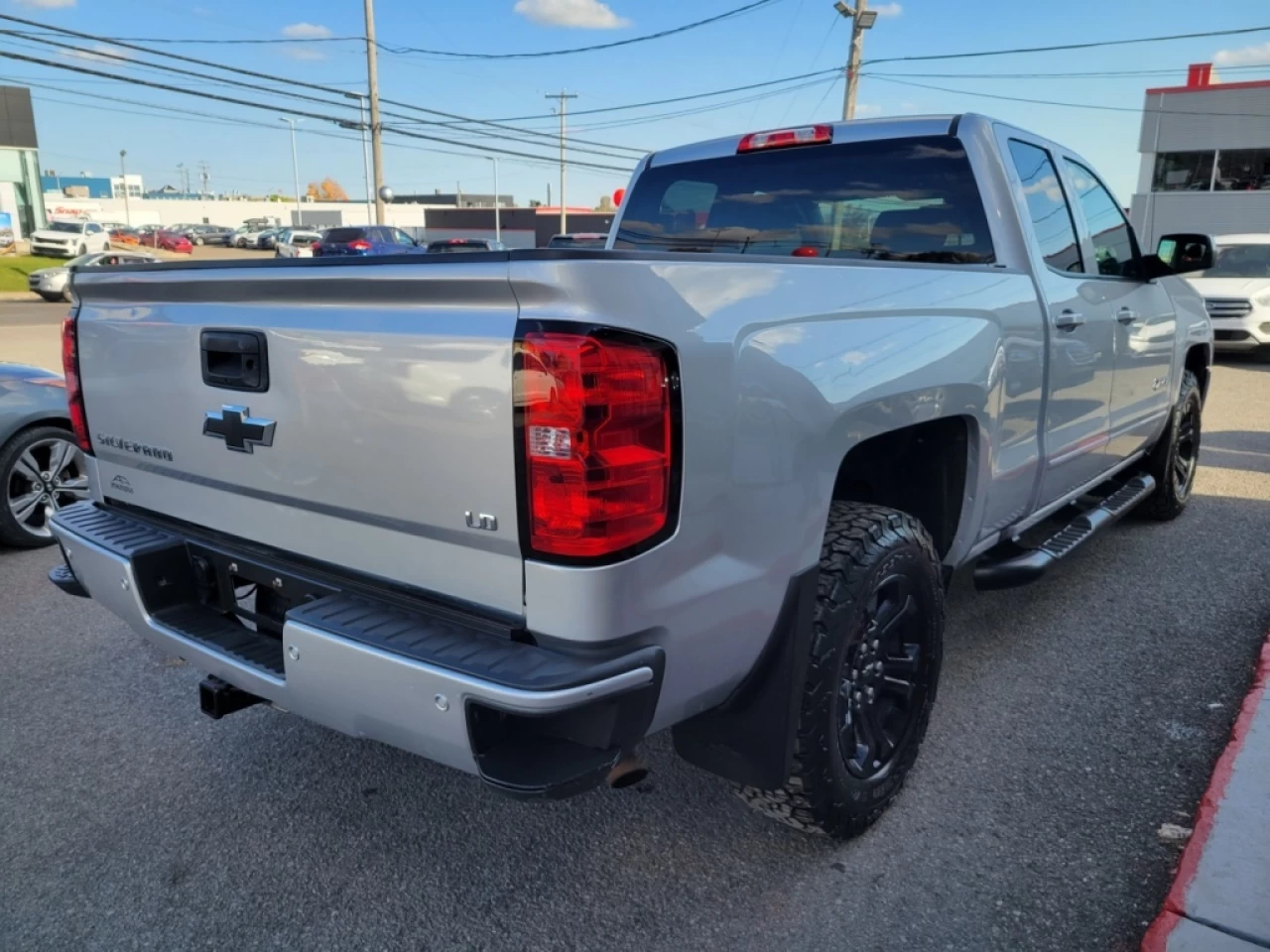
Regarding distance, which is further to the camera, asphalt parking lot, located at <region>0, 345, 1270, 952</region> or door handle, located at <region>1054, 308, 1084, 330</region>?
door handle, located at <region>1054, 308, 1084, 330</region>

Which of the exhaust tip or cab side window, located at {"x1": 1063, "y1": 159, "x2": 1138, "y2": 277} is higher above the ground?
cab side window, located at {"x1": 1063, "y1": 159, "x2": 1138, "y2": 277}

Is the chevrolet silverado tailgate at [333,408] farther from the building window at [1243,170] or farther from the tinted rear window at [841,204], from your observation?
the building window at [1243,170]

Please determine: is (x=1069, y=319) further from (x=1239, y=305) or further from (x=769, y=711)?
(x=1239, y=305)

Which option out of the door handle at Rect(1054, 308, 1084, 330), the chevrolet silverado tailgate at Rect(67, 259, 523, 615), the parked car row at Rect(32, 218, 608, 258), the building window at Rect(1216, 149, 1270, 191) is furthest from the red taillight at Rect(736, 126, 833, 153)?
the building window at Rect(1216, 149, 1270, 191)

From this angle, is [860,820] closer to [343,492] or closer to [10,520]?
[343,492]

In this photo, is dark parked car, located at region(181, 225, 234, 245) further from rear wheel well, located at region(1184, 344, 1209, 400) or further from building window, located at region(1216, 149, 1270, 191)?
rear wheel well, located at region(1184, 344, 1209, 400)

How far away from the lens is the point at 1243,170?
32156 millimetres

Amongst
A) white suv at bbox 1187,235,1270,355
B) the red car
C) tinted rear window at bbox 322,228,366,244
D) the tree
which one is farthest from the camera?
the tree

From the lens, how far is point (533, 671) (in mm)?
1825

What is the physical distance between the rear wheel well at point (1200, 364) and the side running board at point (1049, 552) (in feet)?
4.82

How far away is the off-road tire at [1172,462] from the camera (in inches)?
216

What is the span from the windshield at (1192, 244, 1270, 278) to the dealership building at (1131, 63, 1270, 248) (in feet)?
58.3

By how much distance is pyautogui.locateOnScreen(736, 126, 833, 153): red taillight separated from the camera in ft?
12.3

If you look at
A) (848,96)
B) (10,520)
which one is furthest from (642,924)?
(848,96)
